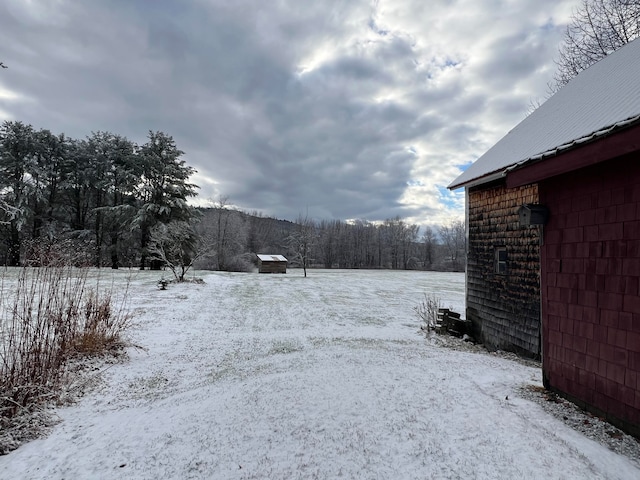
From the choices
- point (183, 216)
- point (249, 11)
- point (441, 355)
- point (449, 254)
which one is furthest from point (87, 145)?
point (449, 254)

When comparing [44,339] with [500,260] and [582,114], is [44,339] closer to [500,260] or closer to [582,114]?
[582,114]

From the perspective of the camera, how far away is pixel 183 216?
21.7 meters

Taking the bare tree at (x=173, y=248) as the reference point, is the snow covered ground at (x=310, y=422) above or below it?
below

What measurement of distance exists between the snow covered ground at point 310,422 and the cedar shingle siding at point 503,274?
820 mm

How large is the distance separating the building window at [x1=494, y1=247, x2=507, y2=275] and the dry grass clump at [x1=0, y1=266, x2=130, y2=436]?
24.2 feet

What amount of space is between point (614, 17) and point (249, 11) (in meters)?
12.0

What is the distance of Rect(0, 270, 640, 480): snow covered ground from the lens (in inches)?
88.9

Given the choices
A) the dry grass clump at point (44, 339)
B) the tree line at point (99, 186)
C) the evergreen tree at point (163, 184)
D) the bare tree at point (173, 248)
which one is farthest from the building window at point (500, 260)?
the evergreen tree at point (163, 184)

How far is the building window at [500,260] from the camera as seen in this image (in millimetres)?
6254

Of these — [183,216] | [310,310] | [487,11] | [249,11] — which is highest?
[249,11]

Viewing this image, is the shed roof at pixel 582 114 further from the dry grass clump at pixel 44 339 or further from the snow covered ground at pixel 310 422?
the dry grass clump at pixel 44 339

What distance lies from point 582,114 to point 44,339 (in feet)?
23.6

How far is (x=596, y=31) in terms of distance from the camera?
35.0 feet

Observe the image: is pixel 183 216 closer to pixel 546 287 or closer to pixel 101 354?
pixel 101 354
